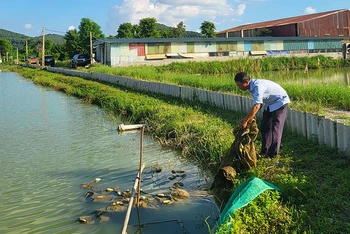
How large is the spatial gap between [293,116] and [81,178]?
13.7 ft

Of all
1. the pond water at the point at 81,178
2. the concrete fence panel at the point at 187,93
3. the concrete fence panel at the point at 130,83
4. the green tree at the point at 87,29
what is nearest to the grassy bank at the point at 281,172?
the pond water at the point at 81,178

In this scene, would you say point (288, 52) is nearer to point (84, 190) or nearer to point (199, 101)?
point (199, 101)

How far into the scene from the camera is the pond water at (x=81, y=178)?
200 inches

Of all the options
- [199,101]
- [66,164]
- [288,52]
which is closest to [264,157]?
[66,164]

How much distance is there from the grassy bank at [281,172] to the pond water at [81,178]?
1.62ft

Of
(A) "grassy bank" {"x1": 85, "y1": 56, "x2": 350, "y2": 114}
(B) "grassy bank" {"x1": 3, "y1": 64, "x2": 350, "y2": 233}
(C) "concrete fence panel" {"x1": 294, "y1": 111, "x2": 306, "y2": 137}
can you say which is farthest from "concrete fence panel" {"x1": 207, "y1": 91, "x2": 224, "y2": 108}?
(C) "concrete fence panel" {"x1": 294, "y1": 111, "x2": 306, "y2": 137}

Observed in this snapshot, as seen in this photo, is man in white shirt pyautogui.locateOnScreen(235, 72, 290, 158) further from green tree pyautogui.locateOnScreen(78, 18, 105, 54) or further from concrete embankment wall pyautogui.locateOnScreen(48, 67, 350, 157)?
green tree pyautogui.locateOnScreen(78, 18, 105, 54)

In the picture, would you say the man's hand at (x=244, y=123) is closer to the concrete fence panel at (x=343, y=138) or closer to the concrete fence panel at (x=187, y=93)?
the concrete fence panel at (x=343, y=138)

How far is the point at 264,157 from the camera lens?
20.1 ft

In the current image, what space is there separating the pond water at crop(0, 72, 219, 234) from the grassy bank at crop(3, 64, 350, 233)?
0.49 meters

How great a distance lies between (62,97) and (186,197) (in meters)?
15.5

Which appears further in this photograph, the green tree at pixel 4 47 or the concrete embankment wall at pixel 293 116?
A: the green tree at pixel 4 47

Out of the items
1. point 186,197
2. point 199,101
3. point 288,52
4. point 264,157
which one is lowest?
point 186,197

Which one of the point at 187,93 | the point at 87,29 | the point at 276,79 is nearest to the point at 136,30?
the point at 87,29
